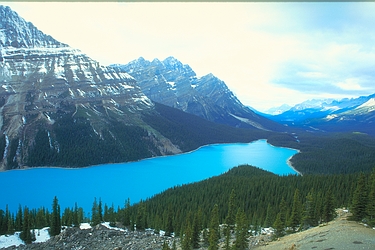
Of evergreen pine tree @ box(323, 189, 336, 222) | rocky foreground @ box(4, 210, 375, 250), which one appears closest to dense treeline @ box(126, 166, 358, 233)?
rocky foreground @ box(4, 210, 375, 250)

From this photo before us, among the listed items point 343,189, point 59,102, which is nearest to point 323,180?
point 343,189

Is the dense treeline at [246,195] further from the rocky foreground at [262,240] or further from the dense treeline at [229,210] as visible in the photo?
the rocky foreground at [262,240]

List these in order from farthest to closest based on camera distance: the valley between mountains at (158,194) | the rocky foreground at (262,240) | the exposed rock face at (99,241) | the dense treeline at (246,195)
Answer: the dense treeline at (246,195), the exposed rock face at (99,241), the valley between mountains at (158,194), the rocky foreground at (262,240)

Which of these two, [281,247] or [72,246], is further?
[72,246]

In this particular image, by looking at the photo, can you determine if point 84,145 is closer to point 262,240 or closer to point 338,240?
point 262,240

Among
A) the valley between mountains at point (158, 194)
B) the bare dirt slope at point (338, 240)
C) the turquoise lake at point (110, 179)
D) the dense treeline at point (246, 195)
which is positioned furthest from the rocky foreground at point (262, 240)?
the turquoise lake at point (110, 179)

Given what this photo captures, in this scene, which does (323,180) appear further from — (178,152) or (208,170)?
(178,152)
